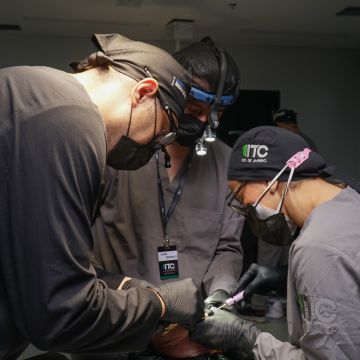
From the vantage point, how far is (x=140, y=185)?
189 centimetres

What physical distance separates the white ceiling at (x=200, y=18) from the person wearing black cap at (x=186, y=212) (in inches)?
136

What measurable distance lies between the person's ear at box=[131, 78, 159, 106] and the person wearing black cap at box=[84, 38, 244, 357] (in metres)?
0.43

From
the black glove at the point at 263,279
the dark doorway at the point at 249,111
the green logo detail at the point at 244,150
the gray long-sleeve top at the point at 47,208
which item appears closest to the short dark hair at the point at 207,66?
the green logo detail at the point at 244,150

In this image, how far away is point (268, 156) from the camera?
1.57m

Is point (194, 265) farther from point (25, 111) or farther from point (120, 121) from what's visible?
point (25, 111)

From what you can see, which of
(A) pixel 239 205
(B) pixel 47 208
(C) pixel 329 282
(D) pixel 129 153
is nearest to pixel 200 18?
(A) pixel 239 205

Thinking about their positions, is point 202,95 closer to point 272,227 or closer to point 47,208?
point 272,227

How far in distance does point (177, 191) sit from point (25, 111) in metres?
0.99

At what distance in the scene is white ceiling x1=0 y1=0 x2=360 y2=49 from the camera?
5223 mm

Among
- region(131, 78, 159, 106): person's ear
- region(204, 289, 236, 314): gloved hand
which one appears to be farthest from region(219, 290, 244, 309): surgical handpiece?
region(131, 78, 159, 106): person's ear

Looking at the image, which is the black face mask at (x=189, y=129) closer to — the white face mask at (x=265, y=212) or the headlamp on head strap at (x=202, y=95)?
the headlamp on head strap at (x=202, y=95)

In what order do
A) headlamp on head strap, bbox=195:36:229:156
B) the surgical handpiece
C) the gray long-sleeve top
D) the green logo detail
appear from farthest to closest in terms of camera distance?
headlamp on head strap, bbox=195:36:229:156
the surgical handpiece
the green logo detail
the gray long-sleeve top

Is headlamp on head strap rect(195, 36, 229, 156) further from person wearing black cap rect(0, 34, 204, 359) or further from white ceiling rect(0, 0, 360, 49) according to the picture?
white ceiling rect(0, 0, 360, 49)

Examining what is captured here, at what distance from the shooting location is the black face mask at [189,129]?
1996 millimetres
